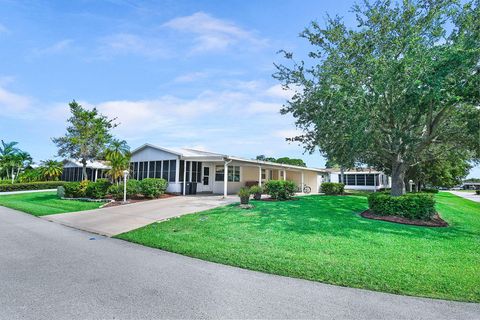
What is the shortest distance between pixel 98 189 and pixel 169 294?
14499mm

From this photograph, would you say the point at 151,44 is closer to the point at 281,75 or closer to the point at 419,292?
the point at 281,75

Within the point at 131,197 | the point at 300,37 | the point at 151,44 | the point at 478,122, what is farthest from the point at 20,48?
the point at 478,122

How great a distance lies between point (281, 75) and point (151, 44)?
654cm

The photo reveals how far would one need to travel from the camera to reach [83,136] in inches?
898

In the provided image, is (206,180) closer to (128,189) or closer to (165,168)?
(165,168)

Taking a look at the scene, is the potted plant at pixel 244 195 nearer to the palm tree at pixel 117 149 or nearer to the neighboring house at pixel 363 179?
the palm tree at pixel 117 149

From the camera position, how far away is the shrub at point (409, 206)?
9969 millimetres

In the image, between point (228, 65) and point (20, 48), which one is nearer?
point (20, 48)

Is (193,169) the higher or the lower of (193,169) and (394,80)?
the lower

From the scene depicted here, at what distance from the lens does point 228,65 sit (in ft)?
39.3

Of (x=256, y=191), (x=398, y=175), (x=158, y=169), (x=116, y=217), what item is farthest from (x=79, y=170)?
(x=398, y=175)

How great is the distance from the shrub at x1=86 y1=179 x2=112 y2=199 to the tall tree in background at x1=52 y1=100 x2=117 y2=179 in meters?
7.72

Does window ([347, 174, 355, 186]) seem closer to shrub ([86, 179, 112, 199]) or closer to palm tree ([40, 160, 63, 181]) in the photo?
shrub ([86, 179, 112, 199])

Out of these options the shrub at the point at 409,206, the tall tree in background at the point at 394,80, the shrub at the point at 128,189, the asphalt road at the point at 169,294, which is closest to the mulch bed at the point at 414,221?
the shrub at the point at 409,206
